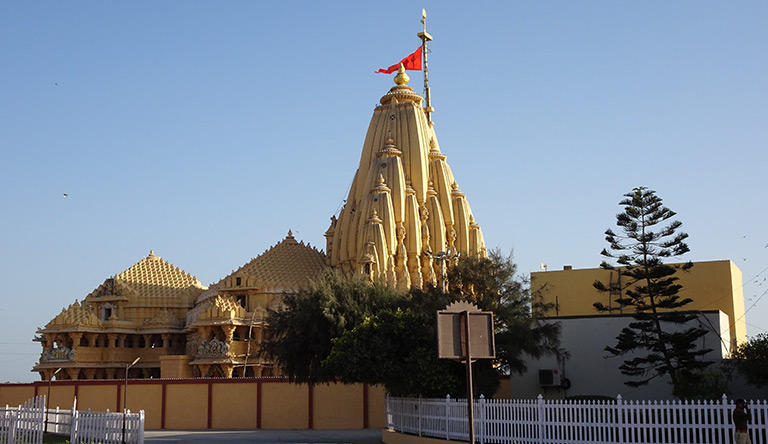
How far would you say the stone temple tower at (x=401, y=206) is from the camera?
55.7m

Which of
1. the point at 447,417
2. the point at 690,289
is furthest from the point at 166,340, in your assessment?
the point at 447,417

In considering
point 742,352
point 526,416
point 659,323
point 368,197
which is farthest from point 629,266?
point 368,197

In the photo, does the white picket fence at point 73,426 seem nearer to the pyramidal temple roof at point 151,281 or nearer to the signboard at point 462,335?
the signboard at point 462,335

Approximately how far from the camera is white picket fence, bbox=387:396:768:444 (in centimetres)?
1712

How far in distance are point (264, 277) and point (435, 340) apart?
1266 inches

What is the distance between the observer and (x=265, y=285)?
54.7 metres

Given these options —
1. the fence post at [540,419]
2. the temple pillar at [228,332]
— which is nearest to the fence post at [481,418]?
the fence post at [540,419]

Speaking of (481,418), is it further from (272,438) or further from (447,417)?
(272,438)

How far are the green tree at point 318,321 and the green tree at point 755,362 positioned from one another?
11.0 m

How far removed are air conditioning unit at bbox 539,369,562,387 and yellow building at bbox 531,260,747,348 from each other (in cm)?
840

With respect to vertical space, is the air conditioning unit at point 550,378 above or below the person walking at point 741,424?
above

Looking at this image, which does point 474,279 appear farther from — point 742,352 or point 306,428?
point 306,428

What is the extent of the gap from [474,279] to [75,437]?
1273 centimetres

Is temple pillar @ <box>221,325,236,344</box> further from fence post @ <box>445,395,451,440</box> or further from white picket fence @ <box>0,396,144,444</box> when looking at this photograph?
fence post @ <box>445,395,451,440</box>
